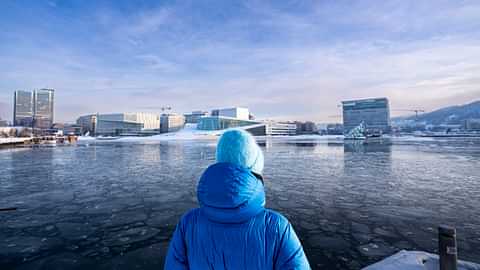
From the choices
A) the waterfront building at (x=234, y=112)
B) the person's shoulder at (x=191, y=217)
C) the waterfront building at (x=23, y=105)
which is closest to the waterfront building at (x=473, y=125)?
the waterfront building at (x=234, y=112)

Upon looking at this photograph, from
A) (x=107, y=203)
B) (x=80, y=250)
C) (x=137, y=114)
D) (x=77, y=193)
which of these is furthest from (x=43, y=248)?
(x=137, y=114)

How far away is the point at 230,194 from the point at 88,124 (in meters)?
161

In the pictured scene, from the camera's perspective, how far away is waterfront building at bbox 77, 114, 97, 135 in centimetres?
13200

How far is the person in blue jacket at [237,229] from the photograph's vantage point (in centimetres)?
122

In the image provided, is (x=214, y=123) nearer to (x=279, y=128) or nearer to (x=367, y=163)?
(x=279, y=128)

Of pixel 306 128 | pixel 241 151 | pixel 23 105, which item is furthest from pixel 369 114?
pixel 23 105

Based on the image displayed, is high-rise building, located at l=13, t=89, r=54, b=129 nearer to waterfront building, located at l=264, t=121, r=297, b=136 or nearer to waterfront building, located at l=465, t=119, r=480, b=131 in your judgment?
waterfront building, located at l=264, t=121, r=297, b=136

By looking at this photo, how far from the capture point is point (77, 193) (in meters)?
7.97

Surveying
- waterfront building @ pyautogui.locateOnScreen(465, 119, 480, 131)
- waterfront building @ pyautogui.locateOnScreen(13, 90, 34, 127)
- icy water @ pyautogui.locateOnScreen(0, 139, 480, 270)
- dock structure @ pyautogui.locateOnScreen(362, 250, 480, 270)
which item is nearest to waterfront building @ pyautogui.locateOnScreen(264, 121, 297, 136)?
waterfront building @ pyautogui.locateOnScreen(465, 119, 480, 131)

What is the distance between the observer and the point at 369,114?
452ft

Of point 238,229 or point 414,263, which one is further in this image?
point 414,263

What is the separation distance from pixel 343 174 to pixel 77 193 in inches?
413

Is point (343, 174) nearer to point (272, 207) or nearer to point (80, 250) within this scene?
point (272, 207)

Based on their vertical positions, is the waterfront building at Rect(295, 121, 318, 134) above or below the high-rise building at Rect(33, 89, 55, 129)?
below
